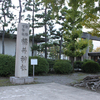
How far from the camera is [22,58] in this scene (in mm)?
9977

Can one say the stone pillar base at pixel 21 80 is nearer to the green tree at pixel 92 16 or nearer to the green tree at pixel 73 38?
the green tree at pixel 92 16

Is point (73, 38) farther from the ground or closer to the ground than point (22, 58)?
farther from the ground

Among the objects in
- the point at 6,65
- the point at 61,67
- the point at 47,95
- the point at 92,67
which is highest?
the point at 6,65

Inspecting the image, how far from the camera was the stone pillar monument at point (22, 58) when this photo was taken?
967cm

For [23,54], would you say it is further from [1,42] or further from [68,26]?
[1,42]

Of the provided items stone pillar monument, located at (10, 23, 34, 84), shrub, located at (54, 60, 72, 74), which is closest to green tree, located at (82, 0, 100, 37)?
stone pillar monument, located at (10, 23, 34, 84)

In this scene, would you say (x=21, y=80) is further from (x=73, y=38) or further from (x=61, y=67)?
(x=73, y=38)

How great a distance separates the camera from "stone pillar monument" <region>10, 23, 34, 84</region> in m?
9.67

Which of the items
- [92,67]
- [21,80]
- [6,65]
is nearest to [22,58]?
[21,80]

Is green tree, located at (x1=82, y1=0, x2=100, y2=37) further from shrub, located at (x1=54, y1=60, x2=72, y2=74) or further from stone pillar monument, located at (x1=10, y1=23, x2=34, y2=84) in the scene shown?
shrub, located at (x1=54, y1=60, x2=72, y2=74)

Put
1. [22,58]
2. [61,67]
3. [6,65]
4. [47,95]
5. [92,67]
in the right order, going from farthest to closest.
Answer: [92,67] < [61,67] < [6,65] < [22,58] < [47,95]

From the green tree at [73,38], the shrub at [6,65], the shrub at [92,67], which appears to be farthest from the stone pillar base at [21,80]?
the shrub at [92,67]

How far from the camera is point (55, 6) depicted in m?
8.85

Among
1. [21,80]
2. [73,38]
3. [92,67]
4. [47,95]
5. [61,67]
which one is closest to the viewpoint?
[47,95]
